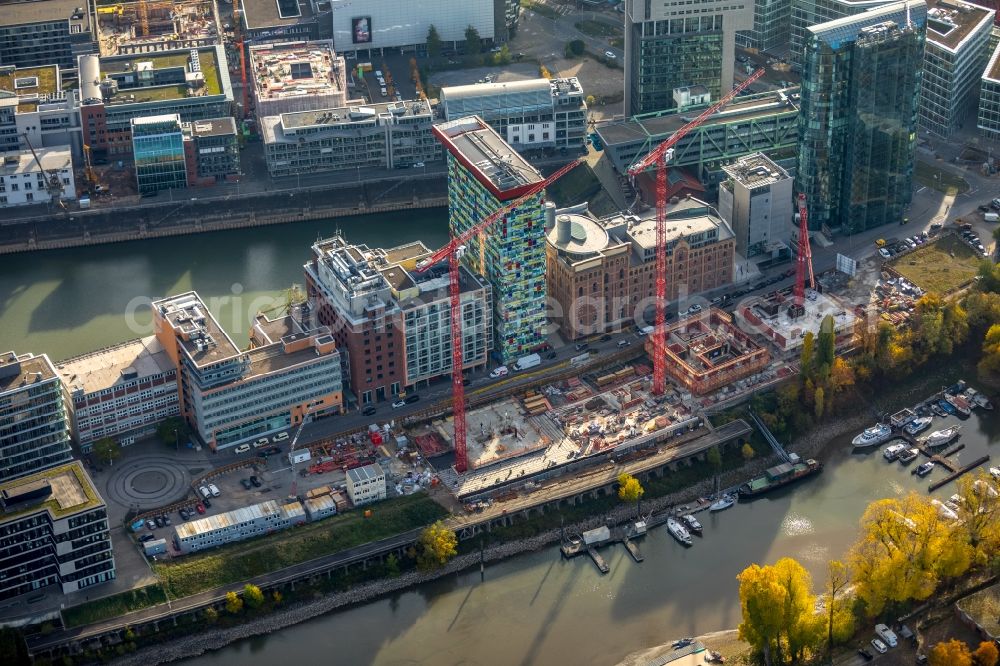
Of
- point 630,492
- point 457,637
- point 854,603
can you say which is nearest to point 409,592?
point 457,637

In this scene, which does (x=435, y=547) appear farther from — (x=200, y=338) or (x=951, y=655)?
(x=951, y=655)

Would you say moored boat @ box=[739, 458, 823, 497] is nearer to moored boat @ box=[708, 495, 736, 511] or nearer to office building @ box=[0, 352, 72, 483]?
moored boat @ box=[708, 495, 736, 511]

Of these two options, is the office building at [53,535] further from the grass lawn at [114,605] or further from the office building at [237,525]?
the office building at [237,525]

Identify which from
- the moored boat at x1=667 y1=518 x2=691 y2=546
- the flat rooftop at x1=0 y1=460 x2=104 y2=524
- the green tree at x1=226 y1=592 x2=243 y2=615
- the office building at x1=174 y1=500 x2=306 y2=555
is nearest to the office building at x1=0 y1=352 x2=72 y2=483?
the flat rooftop at x1=0 y1=460 x2=104 y2=524

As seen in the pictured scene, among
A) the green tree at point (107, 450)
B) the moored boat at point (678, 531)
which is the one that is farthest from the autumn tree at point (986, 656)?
the green tree at point (107, 450)

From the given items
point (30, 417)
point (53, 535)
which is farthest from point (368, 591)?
point (30, 417)

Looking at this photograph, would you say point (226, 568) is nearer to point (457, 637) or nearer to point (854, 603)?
point (457, 637)
